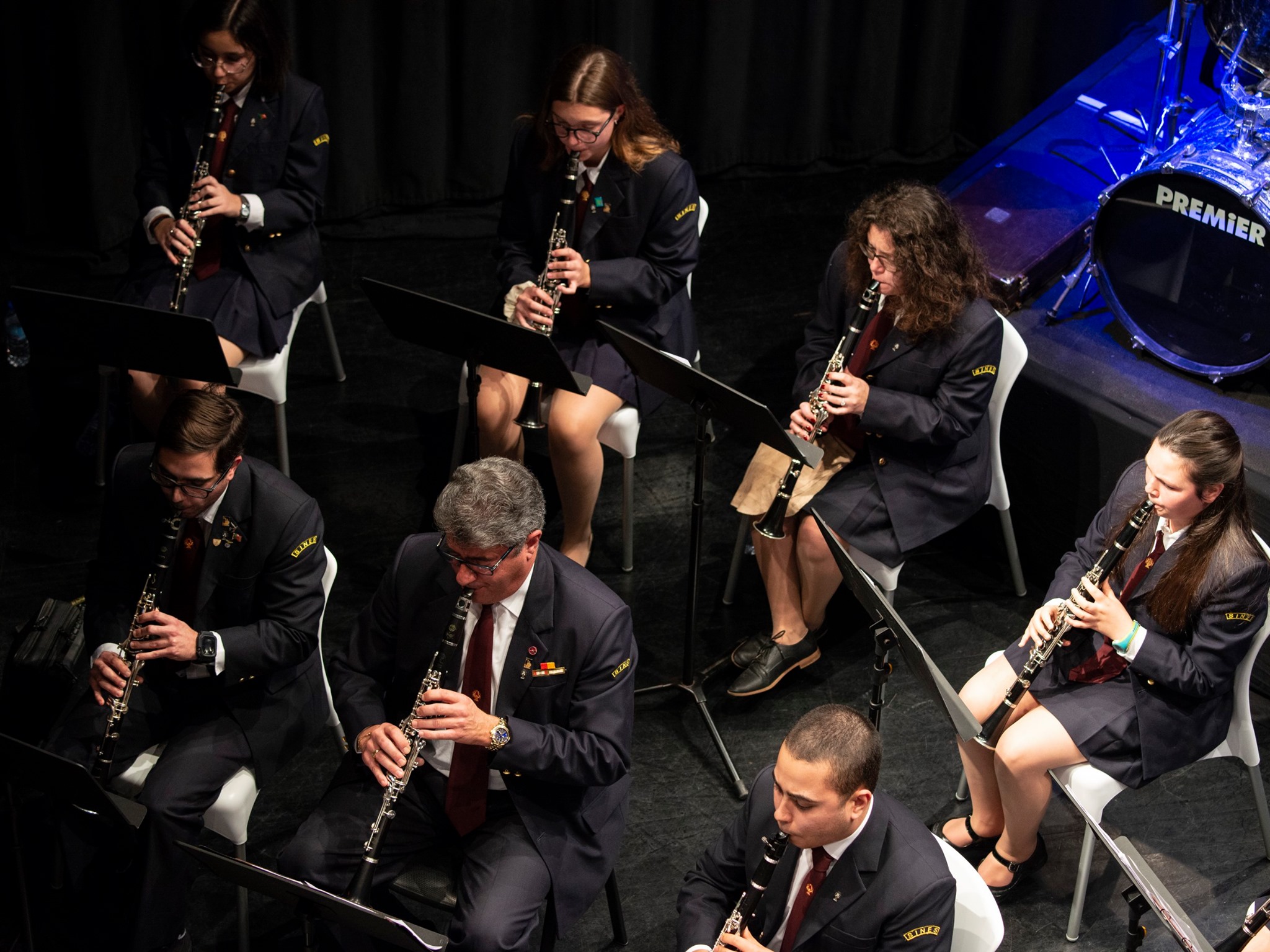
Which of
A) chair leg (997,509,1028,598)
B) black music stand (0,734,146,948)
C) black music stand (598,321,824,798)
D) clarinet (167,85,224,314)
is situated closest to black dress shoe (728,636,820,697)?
black music stand (598,321,824,798)

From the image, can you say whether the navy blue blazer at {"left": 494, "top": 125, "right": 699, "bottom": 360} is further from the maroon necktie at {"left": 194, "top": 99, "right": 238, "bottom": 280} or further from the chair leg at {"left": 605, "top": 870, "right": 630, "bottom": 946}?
the chair leg at {"left": 605, "top": 870, "right": 630, "bottom": 946}

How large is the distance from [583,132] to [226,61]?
3.91ft

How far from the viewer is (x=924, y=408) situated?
421 cm

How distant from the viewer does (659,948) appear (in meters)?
3.69

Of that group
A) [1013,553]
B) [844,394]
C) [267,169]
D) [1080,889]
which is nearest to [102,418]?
[267,169]

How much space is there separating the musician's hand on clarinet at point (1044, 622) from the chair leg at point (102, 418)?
10.4ft

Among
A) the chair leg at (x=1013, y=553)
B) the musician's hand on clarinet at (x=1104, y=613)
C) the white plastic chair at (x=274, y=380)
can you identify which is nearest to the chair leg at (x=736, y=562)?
the chair leg at (x=1013, y=553)

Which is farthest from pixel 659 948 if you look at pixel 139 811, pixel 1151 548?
pixel 1151 548

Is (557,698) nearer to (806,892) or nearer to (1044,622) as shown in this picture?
(806,892)

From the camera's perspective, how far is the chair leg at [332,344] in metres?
5.53

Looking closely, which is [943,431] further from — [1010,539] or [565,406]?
[565,406]

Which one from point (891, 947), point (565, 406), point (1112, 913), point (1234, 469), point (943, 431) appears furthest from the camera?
point (565, 406)

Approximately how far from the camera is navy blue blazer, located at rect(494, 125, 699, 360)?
15.1 ft

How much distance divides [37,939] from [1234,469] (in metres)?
3.20
